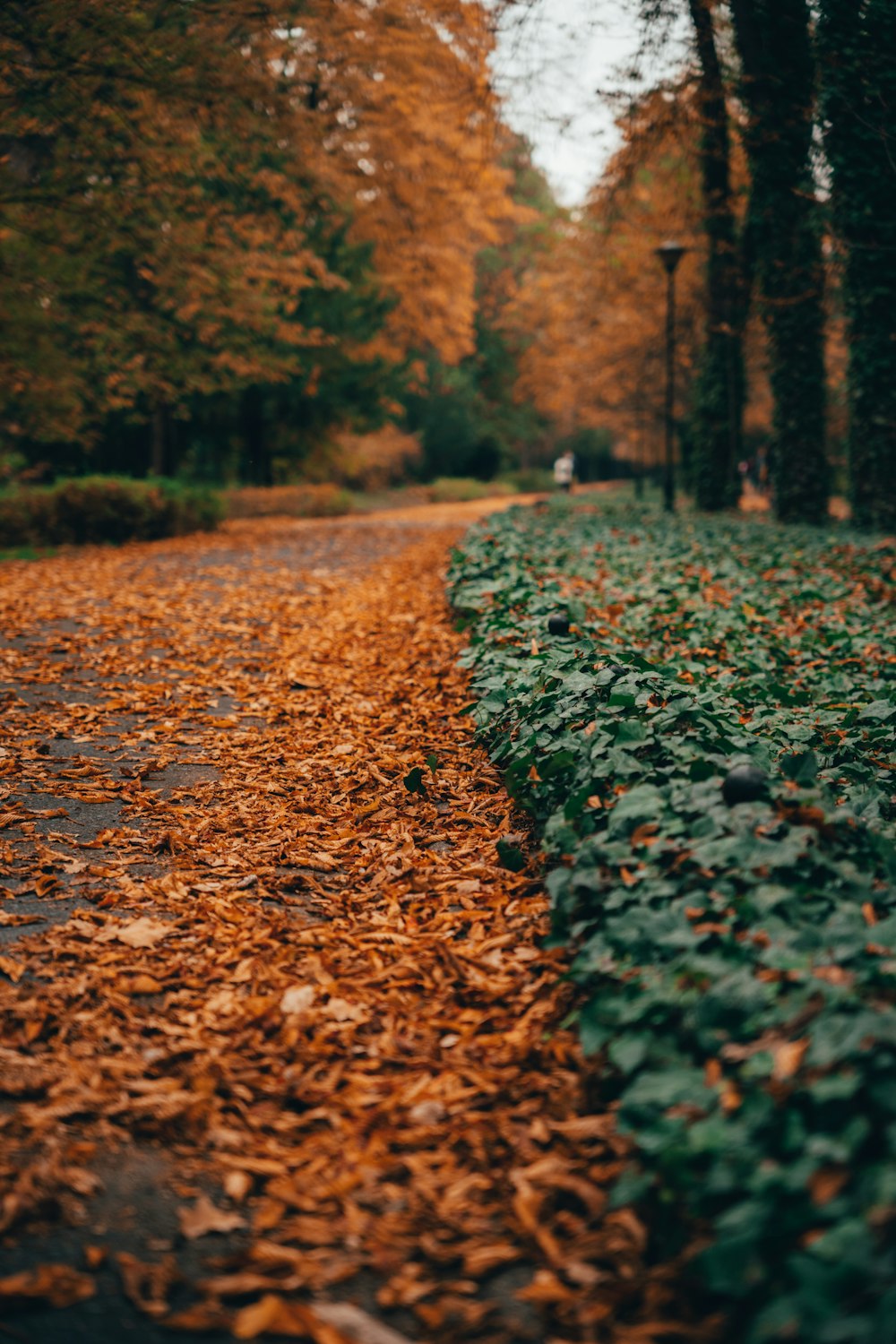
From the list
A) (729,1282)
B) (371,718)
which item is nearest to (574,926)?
(729,1282)

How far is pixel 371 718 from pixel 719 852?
332cm

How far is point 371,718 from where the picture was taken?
557cm

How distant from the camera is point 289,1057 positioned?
252cm

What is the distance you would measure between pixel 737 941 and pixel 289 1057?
1.27 m

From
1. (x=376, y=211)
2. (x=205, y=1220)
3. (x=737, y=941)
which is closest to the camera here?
(x=205, y=1220)

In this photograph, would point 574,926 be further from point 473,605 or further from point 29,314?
point 29,314

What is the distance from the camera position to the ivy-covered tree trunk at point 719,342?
48.0 ft

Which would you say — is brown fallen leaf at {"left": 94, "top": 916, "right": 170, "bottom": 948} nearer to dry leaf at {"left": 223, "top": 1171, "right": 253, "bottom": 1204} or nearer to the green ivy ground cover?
dry leaf at {"left": 223, "top": 1171, "right": 253, "bottom": 1204}

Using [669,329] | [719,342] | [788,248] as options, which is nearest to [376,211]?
[669,329]

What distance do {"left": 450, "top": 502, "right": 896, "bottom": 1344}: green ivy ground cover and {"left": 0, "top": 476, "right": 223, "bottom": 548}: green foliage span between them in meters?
10.8

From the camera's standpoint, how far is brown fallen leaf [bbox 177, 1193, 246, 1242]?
1.95 m

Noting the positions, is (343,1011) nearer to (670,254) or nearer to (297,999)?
(297,999)

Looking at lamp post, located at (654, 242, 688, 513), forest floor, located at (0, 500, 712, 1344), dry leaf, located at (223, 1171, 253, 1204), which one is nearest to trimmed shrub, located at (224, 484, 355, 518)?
lamp post, located at (654, 242, 688, 513)

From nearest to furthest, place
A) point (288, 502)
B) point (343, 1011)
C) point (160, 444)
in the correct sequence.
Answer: point (343, 1011) → point (160, 444) → point (288, 502)
